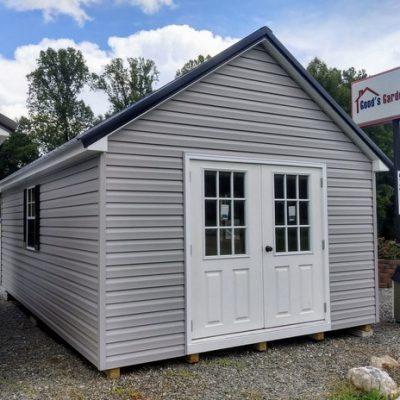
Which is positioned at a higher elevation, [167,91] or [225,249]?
[167,91]

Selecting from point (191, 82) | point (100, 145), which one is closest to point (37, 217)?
point (100, 145)

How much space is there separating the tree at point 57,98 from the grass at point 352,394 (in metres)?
29.9

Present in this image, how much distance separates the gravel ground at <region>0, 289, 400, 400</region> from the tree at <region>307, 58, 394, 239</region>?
55.0ft

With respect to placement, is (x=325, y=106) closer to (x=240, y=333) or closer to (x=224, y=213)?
(x=224, y=213)

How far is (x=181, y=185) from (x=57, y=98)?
1223 inches

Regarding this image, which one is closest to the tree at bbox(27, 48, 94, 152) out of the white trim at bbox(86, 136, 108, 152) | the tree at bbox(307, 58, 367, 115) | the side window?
the tree at bbox(307, 58, 367, 115)

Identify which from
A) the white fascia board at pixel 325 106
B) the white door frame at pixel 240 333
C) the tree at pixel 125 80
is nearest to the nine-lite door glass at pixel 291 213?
the white door frame at pixel 240 333

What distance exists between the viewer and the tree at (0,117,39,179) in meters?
30.3

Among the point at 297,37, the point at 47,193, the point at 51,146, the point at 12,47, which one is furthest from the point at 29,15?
the point at 12,47

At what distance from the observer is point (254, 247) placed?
5.14 m

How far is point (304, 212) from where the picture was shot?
555 centimetres

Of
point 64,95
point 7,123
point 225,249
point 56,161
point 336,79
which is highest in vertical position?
point 64,95

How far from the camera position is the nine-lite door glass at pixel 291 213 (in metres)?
5.36

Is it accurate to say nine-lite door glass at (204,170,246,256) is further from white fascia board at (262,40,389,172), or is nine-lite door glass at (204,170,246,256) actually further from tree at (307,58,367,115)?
tree at (307,58,367,115)
